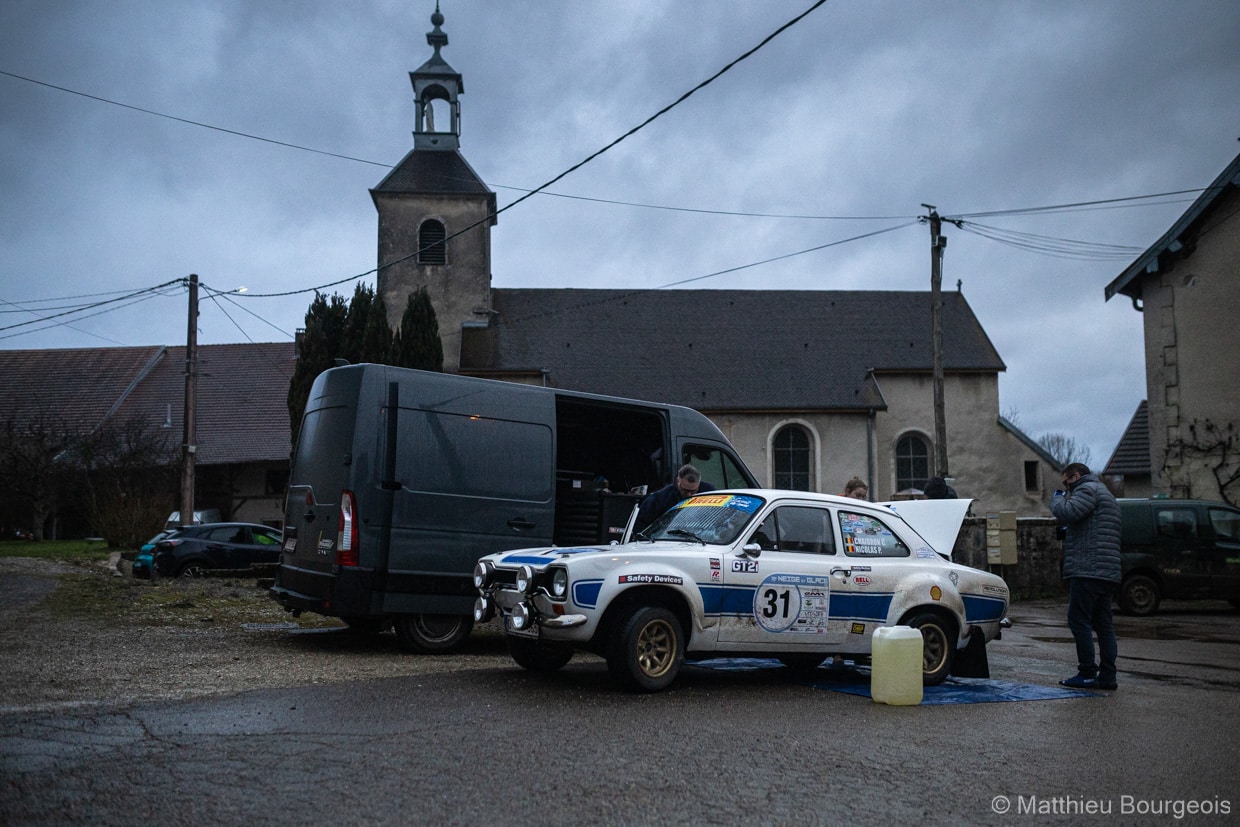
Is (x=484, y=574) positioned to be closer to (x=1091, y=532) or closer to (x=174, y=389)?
(x=1091, y=532)

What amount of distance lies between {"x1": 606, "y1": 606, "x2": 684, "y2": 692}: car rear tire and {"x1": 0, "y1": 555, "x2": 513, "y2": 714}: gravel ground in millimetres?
2050

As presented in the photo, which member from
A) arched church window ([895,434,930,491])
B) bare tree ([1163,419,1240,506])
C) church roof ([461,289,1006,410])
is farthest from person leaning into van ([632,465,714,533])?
arched church window ([895,434,930,491])

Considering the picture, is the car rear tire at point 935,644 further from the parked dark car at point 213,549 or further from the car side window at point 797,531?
the parked dark car at point 213,549

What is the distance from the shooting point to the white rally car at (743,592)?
24.5 feet

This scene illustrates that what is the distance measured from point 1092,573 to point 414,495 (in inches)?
230

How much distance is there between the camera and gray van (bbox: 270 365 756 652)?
9.45m

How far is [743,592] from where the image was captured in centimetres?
799

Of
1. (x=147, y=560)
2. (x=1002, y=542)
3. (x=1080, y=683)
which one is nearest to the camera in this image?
(x=1080, y=683)

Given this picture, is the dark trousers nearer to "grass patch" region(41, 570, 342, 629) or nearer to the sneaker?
the sneaker

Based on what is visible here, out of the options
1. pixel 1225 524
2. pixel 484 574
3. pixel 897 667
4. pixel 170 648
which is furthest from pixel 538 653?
pixel 1225 524

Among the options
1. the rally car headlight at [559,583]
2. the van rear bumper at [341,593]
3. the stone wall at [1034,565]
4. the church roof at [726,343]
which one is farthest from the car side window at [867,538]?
the church roof at [726,343]

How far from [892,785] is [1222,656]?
827 cm

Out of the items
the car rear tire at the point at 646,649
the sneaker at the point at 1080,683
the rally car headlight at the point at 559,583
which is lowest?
the sneaker at the point at 1080,683

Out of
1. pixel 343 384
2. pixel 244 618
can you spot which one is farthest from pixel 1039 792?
pixel 244 618
